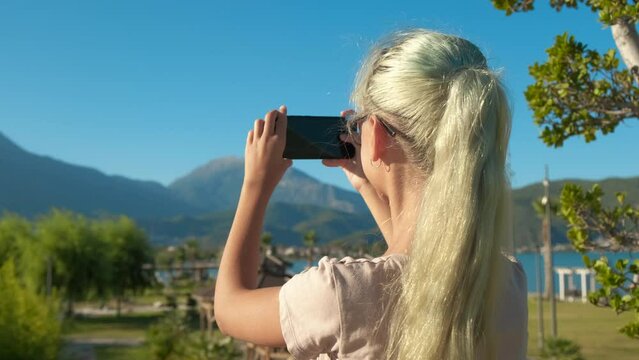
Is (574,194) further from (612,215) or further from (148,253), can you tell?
(148,253)

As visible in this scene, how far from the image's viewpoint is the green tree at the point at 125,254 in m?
41.6

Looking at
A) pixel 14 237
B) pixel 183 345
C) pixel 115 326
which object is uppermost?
pixel 14 237

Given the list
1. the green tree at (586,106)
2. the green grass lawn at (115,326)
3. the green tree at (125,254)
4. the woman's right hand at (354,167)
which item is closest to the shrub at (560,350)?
the green tree at (586,106)

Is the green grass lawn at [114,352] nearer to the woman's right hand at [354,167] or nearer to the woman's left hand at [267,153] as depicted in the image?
the woman's right hand at [354,167]

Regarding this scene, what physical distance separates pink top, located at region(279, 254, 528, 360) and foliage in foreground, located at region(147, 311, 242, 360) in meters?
Result: 15.9

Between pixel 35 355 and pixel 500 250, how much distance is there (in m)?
17.7

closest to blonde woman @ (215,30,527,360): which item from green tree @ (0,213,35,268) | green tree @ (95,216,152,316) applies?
green tree @ (0,213,35,268)

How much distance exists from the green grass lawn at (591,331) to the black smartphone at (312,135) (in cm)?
1992

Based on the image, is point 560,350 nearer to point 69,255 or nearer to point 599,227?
point 599,227

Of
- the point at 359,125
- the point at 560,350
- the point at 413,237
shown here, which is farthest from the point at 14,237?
the point at 413,237

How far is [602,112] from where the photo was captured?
4.12 m

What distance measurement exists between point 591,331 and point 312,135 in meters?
33.2

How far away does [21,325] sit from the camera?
16.6 m

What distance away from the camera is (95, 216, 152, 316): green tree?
136 feet
